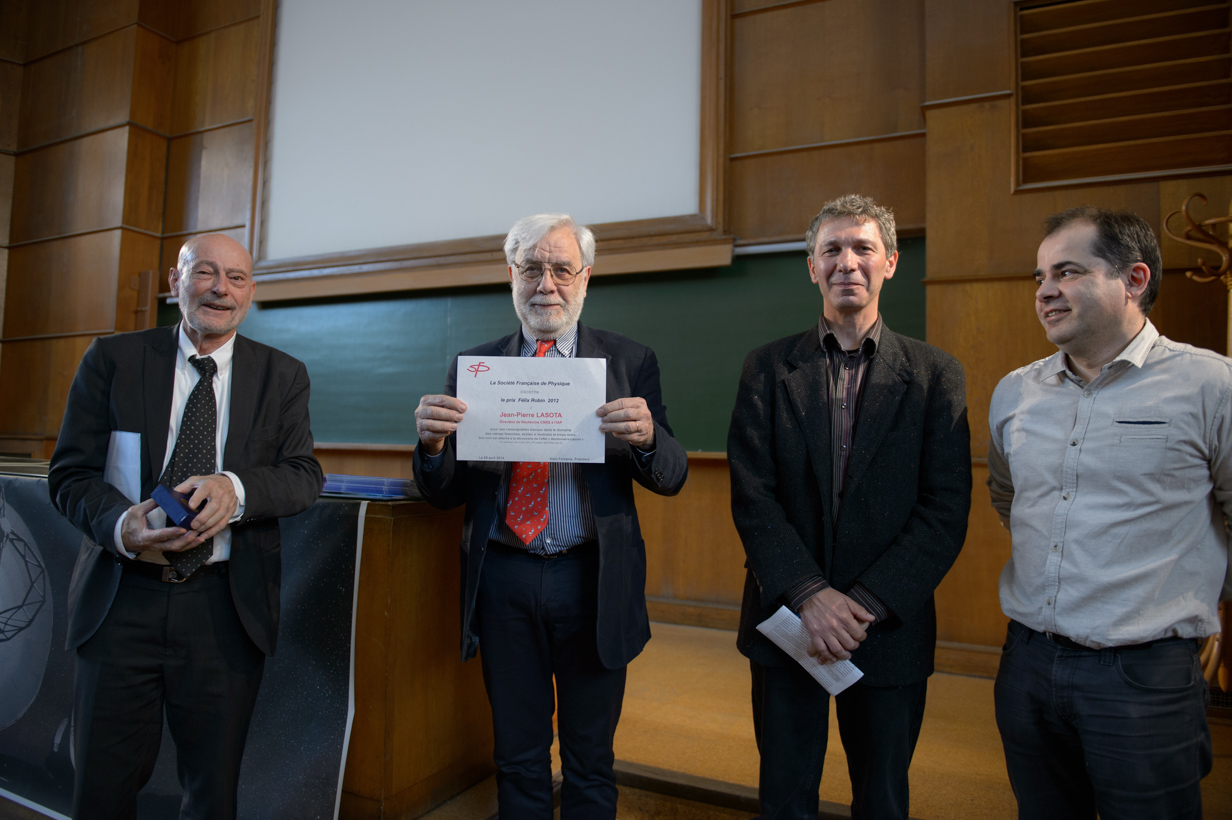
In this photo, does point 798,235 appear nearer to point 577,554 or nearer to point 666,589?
point 666,589

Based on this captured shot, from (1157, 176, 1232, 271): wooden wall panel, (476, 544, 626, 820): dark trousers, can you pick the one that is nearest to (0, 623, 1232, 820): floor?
(476, 544, 626, 820): dark trousers

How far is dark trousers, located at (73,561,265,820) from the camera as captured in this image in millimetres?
1374

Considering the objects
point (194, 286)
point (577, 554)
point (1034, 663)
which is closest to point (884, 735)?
point (1034, 663)

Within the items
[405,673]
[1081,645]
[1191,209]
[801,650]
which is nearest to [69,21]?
[405,673]

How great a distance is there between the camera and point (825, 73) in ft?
A: 12.6

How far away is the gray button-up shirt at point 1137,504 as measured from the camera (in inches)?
48.3

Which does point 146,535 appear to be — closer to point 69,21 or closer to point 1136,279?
point 1136,279

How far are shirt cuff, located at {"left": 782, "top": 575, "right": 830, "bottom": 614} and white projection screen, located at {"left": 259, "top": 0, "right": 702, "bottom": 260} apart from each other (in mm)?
3022

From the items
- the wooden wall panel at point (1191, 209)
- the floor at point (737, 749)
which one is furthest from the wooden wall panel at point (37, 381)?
the wooden wall panel at point (1191, 209)

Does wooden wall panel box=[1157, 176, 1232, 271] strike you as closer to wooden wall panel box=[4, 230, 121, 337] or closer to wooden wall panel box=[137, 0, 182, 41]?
wooden wall panel box=[4, 230, 121, 337]

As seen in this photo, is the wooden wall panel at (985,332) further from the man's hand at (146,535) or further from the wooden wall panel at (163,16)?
the wooden wall panel at (163,16)

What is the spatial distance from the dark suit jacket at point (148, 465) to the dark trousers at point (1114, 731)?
4.93ft

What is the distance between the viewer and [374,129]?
5.02 meters

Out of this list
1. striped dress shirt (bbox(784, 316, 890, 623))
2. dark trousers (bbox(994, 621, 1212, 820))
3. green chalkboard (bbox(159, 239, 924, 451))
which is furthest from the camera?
green chalkboard (bbox(159, 239, 924, 451))
